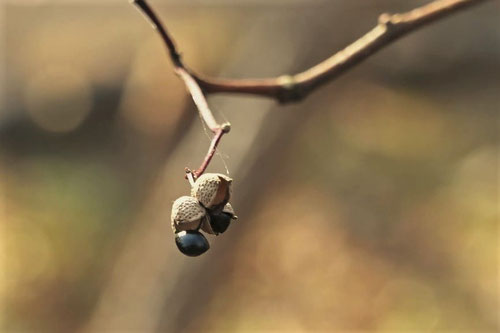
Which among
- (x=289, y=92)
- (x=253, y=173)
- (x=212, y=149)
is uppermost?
(x=212, y=149)

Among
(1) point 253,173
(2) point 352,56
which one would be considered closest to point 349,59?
(2) point 352,56

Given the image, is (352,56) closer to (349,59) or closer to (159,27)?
(349,59)

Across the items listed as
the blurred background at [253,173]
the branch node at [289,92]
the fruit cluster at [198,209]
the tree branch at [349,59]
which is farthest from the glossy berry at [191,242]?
the blurred background at [253,173]

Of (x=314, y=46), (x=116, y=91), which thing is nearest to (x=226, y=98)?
(x=314, y=46)

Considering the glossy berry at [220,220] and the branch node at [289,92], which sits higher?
the glossy berry at [220,220]

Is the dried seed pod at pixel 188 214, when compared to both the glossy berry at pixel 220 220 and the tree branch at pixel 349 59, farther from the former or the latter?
the tree branch at pixel 349 59

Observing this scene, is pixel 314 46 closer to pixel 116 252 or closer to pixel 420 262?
pixel 420 262

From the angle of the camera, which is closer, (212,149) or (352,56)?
(212,149)
